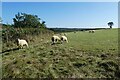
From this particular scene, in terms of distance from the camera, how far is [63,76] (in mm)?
16406

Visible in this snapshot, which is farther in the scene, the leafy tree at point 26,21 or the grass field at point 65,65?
the leafy tree at point 26,21

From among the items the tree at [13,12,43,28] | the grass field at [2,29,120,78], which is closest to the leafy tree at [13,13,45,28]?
the tree at [13,12,43,28]

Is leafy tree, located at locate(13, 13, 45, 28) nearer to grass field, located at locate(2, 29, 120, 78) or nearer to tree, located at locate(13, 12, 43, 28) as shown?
tree, located at locate(13, 12, 43, 28)

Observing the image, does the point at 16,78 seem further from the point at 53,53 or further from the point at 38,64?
the point at 53,53

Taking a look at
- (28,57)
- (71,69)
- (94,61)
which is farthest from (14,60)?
(94,61)

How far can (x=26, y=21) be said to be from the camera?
98.5 metres

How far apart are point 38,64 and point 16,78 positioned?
8.16 feet

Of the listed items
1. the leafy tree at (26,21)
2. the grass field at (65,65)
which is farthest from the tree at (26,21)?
the grass field at (65,65)

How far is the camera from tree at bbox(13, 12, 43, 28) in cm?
9738

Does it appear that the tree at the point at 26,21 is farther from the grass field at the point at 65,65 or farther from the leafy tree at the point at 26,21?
the grass field at the point at 65,65

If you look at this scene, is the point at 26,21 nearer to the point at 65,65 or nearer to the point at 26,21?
the point at 26,21

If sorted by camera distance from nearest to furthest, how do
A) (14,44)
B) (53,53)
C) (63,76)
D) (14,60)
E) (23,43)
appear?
(63,76) → (14,60) → (53,53) → (23,43) → (14,44)

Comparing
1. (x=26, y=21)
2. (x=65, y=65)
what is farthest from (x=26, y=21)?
(x=65, y=65)

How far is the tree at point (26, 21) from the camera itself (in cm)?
9738
